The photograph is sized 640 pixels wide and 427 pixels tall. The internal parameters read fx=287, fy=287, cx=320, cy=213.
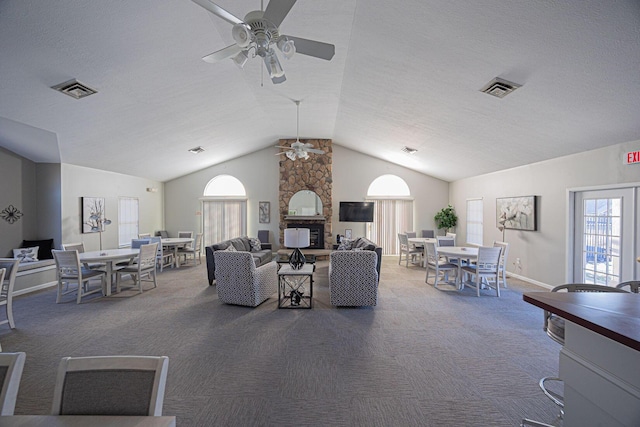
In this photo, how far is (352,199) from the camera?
9.29 meters

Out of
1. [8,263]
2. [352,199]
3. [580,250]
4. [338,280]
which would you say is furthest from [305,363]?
[352,199]

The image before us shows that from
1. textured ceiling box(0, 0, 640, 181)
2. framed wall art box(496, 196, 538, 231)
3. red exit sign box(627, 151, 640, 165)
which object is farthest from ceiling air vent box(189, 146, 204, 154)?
red exit sign box(627, 151, 640, 165)

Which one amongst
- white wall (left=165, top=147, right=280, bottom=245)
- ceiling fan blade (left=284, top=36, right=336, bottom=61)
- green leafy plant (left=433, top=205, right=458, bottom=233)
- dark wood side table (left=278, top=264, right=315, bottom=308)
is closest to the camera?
ceiling fan blade (left=284, top=36, right=336, bottom=61)

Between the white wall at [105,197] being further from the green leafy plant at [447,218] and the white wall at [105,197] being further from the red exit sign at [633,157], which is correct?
the red exit sign at [633,157]

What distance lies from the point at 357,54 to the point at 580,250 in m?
4.82

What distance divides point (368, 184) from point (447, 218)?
104 inches

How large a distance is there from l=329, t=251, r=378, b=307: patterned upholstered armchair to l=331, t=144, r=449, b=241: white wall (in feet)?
16.6

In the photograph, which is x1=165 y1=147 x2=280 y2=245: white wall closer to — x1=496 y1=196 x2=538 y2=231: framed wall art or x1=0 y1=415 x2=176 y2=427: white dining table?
x1=496 y1=196 x2=538 y2=231: framed wall art

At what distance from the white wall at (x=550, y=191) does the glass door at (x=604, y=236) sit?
0.18 metres

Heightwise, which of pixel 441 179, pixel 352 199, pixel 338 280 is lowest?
pixel 338 280

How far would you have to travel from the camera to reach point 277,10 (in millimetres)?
2014

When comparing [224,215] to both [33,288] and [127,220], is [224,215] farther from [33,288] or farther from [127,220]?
[33,288]

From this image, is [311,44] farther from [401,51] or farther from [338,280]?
[338,280]

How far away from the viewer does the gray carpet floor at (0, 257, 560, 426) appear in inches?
84.0
